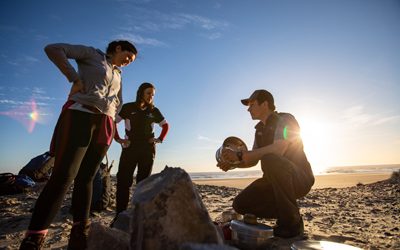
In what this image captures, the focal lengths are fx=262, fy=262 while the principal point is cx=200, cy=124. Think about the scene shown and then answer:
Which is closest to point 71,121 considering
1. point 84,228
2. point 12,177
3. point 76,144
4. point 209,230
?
point 76,144

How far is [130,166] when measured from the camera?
5070mm

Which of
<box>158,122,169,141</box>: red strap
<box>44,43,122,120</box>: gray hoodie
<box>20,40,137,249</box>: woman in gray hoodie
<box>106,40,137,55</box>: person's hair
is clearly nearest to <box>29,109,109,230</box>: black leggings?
<box>20,40,137,249</box>: woman in gray hoodie

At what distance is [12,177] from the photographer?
8.10 meters

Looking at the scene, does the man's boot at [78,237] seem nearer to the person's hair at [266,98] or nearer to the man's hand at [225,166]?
the man's hand at [225,166]

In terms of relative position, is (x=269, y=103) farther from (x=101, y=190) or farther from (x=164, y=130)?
(x=101, y=190)

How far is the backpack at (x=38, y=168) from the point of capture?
8961 mm

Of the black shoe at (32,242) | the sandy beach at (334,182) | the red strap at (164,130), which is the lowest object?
the sandy beach at (334,182)

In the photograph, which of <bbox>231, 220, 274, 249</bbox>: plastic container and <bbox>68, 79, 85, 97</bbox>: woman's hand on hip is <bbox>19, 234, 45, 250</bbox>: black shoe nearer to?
<bbox>68, 79, 85, 97</bbox>: woman's hand on hip

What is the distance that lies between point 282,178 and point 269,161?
289mm

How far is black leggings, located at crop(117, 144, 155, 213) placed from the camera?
4.84 m

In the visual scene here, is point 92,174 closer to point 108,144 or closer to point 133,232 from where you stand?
point 108,144

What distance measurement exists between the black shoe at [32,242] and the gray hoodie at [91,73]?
1.35 metres

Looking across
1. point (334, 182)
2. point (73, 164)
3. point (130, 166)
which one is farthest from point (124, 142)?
point (334, 182)

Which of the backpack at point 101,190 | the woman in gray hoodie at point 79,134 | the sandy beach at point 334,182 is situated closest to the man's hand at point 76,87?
the woman in gray hoodie at point 79,134
